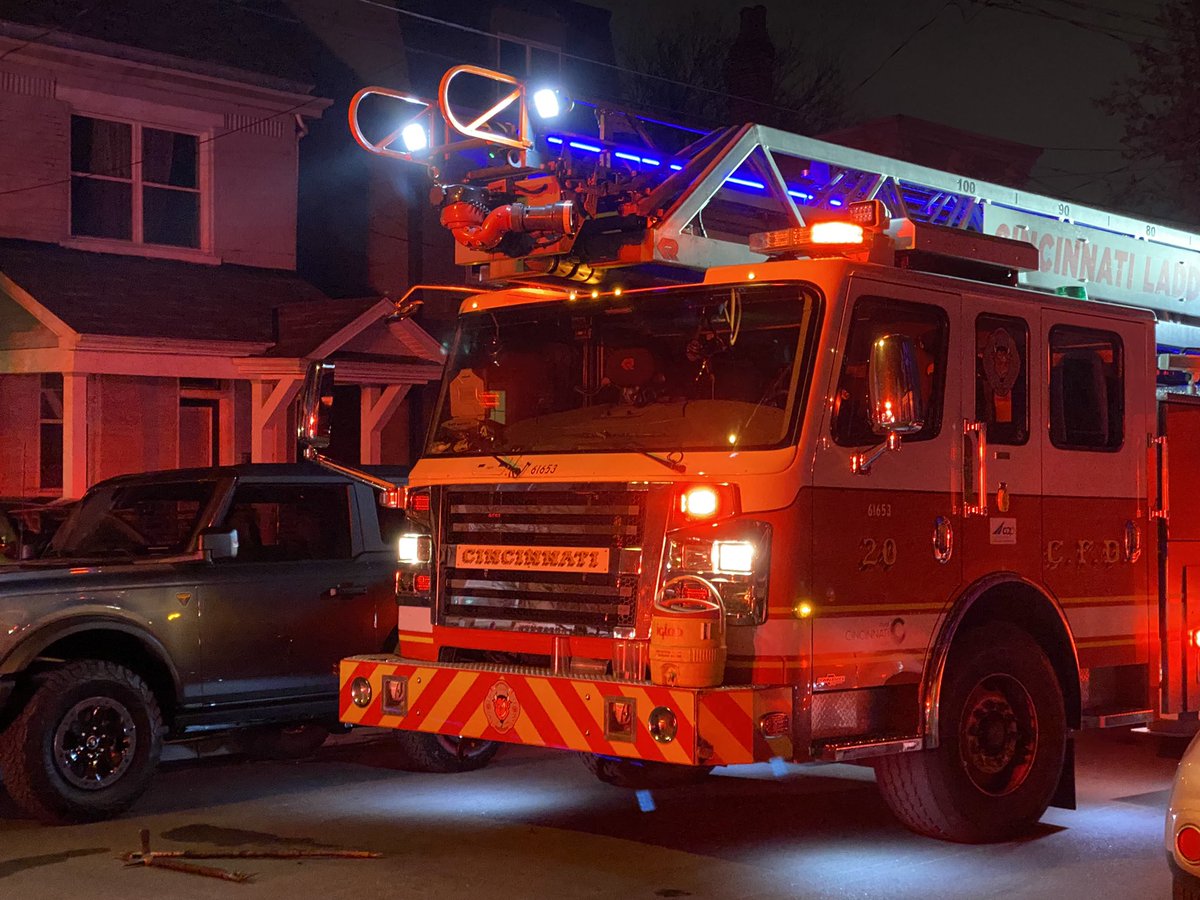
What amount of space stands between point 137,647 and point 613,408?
3289 millimetres

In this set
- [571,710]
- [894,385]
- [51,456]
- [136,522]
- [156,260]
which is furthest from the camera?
[156,260]

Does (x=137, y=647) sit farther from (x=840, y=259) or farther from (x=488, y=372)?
(x=840, y=259)

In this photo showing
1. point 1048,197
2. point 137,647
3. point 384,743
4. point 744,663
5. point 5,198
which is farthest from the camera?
point 5,198

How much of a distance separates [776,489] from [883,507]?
699 mm

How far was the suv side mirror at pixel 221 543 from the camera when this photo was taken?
896 centimetres

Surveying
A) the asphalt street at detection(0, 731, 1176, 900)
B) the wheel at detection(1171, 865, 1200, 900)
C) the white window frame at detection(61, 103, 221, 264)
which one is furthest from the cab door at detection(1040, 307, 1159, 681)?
the white window frame at detection(61, 103, 221, 264)

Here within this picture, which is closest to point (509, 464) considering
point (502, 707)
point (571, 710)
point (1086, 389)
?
point (502, 707)

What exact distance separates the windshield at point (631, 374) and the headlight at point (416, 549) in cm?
43

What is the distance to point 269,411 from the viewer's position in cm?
1888

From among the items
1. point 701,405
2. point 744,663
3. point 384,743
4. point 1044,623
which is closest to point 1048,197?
point 1044,623

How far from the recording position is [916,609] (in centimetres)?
733

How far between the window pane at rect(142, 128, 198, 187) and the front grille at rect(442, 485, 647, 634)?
13.6 meters

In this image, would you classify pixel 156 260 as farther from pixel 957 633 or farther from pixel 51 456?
pixel 957 633

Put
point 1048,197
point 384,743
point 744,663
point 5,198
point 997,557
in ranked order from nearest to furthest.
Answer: point 744,663 → point 997,557 → point 1048,197 → point 384,743 → point 5,198
